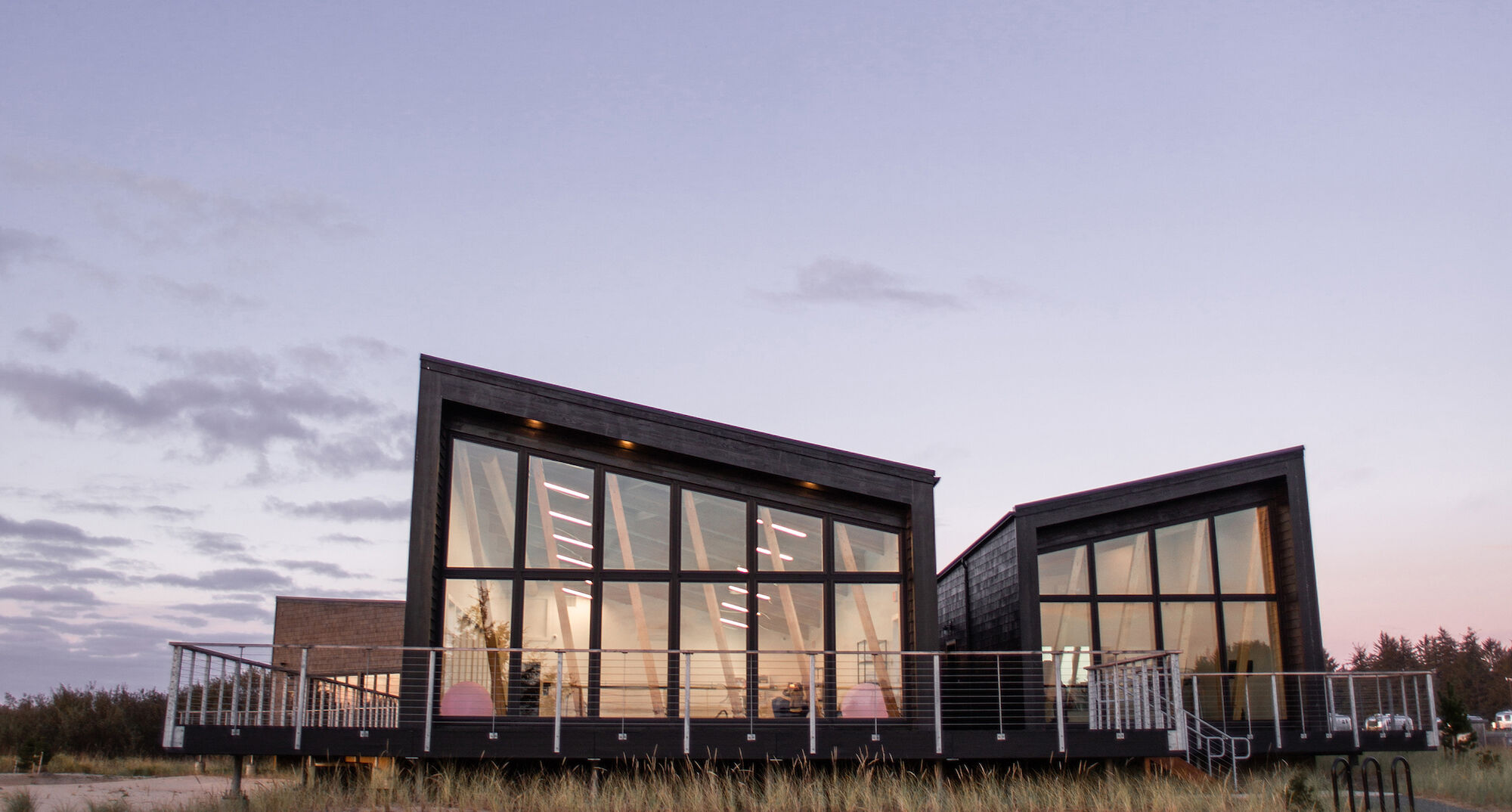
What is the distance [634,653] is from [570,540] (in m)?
1.68

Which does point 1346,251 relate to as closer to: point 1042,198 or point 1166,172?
point 1166,172

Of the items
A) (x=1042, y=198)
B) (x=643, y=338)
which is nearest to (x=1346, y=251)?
(x=1042, y=198)

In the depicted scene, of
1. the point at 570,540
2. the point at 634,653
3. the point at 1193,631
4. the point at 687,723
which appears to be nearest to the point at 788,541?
the point at 634,653

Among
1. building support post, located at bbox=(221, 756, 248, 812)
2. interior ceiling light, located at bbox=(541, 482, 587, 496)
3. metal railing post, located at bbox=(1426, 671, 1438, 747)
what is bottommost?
building support post, located at bbox=(221, 756, 248, 812)

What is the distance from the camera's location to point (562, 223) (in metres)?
20.0

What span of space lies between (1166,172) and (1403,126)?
348 centimetres

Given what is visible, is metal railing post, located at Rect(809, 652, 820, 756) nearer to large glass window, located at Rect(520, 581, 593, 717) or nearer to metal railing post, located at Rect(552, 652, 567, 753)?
metal railing post, located at Rect(552, 652, 567, 753)

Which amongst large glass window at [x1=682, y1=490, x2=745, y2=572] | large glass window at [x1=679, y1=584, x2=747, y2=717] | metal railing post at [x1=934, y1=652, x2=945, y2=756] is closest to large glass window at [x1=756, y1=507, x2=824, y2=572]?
large glass window at [x1=682, y1=490, x2=745, y2=572]

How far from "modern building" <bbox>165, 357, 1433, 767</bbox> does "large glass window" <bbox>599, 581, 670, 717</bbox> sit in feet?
0.09

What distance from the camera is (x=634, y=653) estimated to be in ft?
47.5

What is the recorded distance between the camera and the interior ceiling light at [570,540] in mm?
14797

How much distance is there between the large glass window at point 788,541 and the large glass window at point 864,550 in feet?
0.84

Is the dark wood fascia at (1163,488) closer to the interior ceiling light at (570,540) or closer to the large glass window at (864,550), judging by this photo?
the large glass window at (864,550)

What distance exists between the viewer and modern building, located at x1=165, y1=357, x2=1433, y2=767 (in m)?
12.9
